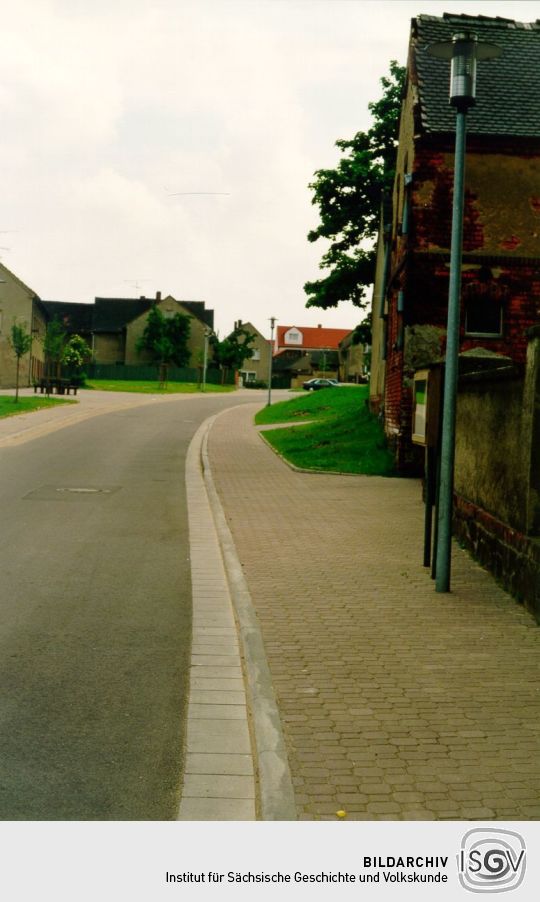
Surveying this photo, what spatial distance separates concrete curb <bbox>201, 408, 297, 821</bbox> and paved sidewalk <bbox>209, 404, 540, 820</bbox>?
0.21 ft

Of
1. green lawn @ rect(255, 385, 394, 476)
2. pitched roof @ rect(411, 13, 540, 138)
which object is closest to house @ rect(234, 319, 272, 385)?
green lawn @ rect(255, 385, 394, 476)

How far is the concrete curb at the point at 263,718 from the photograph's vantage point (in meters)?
4.27

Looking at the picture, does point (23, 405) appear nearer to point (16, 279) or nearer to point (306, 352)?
point (16, 279)

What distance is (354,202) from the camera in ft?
112

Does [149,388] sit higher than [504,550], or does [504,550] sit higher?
[149,388]

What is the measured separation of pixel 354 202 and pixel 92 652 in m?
29.3

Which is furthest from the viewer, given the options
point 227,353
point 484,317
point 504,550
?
point 227,353

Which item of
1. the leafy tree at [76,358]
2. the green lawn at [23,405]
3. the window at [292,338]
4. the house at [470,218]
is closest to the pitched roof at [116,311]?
the leafy tree at [76,358]

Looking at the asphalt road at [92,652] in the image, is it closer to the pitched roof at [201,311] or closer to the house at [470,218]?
the house at [470,218]

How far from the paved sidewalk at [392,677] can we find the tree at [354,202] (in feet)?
73.0
